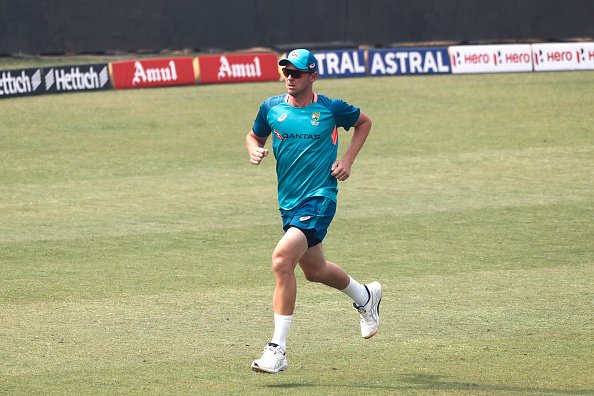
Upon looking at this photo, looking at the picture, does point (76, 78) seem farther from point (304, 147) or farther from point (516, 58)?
point (304, 147)

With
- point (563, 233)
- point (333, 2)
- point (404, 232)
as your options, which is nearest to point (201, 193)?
point (404, 232)

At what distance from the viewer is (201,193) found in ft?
43.1

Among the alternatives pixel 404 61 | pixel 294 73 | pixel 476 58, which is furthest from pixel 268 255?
pixel 476 58

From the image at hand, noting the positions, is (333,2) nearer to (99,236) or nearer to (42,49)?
(42,49)

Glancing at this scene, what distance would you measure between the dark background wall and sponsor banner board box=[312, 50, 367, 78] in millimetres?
4503

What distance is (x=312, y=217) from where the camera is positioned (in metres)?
6.23

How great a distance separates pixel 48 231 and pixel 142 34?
18.3 metres

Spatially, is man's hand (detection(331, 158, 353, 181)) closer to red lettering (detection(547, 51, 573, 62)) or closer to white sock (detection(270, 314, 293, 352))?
white sock (detection(270, 314, 293, 352))

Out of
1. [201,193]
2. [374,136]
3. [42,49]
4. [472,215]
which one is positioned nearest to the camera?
[472,215]

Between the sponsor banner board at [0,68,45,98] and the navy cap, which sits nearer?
the navy cap

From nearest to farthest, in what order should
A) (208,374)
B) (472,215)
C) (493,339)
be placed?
(208,374)
(493,339)
(472,215)

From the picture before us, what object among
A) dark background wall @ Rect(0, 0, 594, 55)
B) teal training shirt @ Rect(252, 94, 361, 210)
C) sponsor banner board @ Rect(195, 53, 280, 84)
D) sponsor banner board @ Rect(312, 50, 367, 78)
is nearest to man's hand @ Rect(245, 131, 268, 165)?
teal training shirt @ Rect(252, 94, 361, 210)

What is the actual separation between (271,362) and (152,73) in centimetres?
1835

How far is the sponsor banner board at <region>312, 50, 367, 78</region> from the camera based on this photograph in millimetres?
24859
